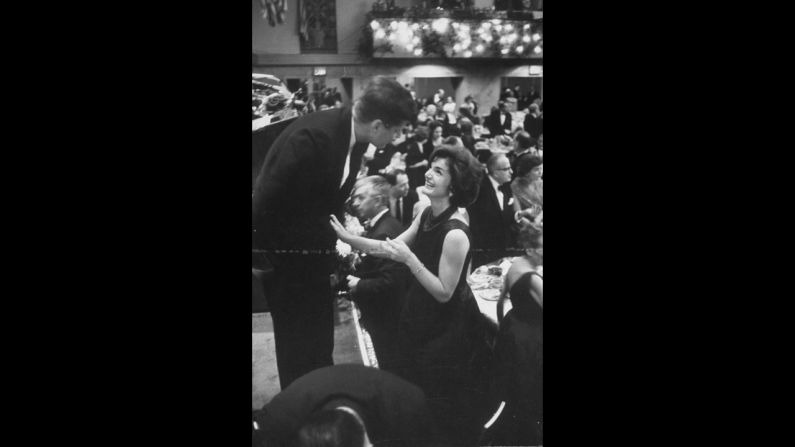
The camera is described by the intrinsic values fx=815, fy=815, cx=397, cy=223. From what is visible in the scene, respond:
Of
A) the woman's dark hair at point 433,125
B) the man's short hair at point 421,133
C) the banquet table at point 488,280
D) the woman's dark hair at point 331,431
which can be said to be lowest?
the woman's dark hair at point 331,431

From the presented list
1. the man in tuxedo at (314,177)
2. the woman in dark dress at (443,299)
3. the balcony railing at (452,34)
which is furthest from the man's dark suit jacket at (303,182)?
the balcony railing at (452,34)

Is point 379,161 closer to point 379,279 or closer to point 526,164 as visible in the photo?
point 379,279

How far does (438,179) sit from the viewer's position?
332 centimetres

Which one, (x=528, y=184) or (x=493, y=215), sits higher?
(x=528, y=184)

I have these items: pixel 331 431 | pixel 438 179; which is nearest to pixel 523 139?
pixel 438 179

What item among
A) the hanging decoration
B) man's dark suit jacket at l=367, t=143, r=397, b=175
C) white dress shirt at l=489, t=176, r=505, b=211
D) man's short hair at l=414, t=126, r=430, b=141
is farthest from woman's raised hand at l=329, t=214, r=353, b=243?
the hanging decoration

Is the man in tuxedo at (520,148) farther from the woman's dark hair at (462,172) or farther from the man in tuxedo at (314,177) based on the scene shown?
the man in tuxedo at (314,177)

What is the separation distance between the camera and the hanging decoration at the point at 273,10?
10.7ft

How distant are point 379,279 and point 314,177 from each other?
493 mm

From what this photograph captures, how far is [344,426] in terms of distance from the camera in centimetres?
334

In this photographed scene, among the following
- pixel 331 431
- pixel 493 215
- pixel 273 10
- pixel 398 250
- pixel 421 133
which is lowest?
pixel 331 431

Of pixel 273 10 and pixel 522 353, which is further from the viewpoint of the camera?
pixel 522 353

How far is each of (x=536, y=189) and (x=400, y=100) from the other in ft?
2.18

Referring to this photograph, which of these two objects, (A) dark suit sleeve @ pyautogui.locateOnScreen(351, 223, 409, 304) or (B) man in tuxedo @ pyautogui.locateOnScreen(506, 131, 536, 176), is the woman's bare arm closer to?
(A) dark suit sleeve @ pyautogui.locateOnScreen(351, 223, 409, 304)
